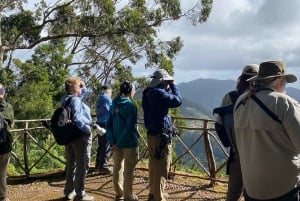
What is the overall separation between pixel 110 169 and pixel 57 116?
2.35 meters

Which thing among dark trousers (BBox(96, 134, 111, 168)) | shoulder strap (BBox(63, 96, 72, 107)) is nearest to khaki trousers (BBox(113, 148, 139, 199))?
shoulder strap (BBox(63, 96, 72, 107))

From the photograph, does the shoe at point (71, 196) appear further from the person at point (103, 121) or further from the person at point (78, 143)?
the person at point (103, 121)

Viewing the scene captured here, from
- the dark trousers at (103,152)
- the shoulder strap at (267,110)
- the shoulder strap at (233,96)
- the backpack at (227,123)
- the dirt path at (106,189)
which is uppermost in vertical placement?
the shoulder strap at (233,96)

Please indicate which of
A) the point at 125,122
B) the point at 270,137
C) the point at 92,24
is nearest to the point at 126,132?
the point at 125,122

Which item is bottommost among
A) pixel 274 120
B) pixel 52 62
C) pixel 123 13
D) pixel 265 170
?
pixel 265 170

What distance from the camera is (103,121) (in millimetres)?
7051

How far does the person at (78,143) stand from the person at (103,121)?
1315 mm

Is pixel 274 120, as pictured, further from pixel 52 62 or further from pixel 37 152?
pixel 52 62

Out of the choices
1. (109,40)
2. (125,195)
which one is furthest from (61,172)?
(109,40)

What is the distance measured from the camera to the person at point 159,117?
486cm

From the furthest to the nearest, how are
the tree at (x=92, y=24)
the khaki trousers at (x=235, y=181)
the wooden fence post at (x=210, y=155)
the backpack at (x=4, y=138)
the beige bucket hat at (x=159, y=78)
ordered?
the tree at (x=92, y=24) → the wooden fence post at (x=210, y=155) → the backpack at (x=4, y=138) → the beige bucket hat at (x=159, y=78) → the khaki trousers at (x=235, y=181)

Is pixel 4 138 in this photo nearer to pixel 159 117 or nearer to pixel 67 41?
pixel 159 117

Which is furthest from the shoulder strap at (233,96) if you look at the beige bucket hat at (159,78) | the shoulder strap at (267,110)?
the shoulder strap at (267,110)

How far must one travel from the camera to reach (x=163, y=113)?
4984 millimetres
